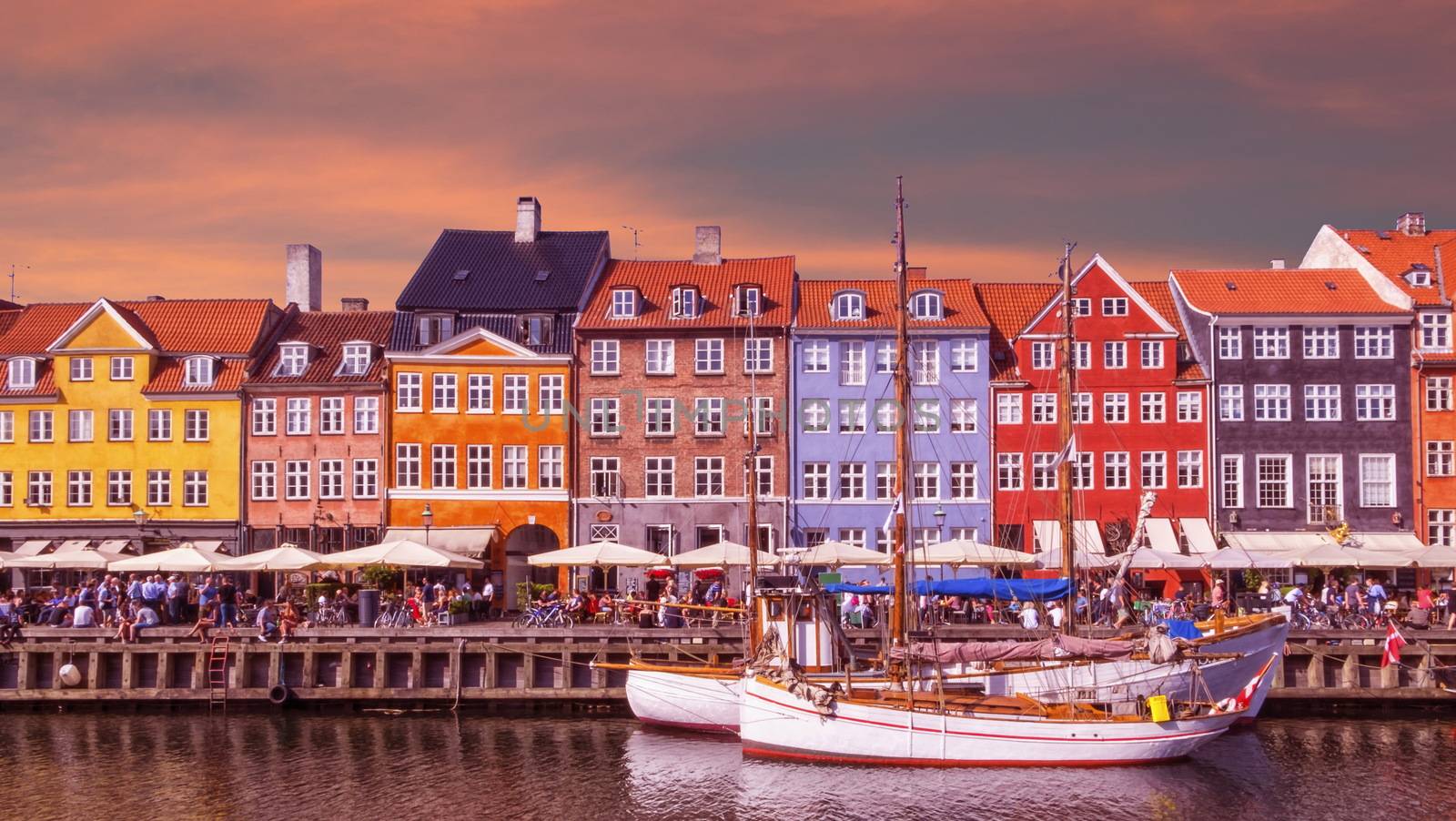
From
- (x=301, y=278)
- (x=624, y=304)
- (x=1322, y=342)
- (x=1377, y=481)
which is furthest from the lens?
(x=301, y=278)

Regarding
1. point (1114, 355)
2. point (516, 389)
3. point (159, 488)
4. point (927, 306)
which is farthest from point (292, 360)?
point (1114, 355)

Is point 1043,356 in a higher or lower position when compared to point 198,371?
higher

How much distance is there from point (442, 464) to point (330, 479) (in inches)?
175

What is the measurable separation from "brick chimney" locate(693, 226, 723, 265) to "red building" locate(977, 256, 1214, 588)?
12481mm

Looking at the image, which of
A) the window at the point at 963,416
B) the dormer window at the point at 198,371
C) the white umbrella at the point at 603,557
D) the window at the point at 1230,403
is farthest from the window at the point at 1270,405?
the dormer window at the point at 198,371

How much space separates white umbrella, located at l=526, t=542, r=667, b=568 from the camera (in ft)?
145

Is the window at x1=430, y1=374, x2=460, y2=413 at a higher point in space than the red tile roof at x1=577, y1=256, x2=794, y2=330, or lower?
lower

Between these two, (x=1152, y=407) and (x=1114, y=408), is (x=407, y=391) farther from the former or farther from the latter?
(x=1152, y=407)

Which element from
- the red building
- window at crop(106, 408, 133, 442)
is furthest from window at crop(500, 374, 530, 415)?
the red building

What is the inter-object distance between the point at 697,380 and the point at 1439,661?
27794mm

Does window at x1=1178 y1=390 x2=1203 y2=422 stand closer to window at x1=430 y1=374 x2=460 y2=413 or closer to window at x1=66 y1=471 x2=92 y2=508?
window at x1=430 y1=374 x2=460 y2=413

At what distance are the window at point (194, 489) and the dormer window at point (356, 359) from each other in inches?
266

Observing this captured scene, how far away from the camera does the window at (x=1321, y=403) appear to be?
56531 millimetres

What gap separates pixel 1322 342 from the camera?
56.8 meters
